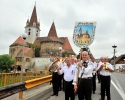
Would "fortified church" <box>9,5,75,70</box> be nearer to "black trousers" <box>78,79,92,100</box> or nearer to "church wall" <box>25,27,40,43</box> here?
"church wall" <box>25,27,40,43</box>

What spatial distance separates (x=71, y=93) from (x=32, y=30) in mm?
125368

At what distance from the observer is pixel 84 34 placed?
12242 mm

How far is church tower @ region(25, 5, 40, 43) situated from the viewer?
5037 inches

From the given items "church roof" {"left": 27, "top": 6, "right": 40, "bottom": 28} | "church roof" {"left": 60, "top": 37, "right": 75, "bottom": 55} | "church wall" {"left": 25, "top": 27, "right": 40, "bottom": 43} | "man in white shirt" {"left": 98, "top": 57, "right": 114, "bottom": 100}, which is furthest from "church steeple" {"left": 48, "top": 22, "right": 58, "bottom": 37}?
"man in white shirt" {"left": 98, "top": 57, "right": 114, "bottom": 100}

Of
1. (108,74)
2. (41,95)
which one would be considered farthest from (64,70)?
(41,95)

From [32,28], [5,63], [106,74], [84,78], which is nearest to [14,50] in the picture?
[5,63]

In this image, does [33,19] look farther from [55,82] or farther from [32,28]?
[55,82]

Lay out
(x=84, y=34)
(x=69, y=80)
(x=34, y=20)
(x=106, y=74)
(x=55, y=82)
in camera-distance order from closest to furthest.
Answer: (x=69, y=80) < (x=106, y=74) < (x=55, y=82) < (x=84, y=34) < (x=34, y=20)

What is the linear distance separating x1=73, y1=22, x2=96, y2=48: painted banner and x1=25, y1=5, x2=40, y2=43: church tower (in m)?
116

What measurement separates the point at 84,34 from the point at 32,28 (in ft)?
396

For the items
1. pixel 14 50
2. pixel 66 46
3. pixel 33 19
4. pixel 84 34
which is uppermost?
pixel 33 19

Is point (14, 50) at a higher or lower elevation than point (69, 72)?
higher

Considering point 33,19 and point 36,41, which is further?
point 33,19

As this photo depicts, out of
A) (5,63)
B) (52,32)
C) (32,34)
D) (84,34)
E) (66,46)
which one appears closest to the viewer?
(84,34)
